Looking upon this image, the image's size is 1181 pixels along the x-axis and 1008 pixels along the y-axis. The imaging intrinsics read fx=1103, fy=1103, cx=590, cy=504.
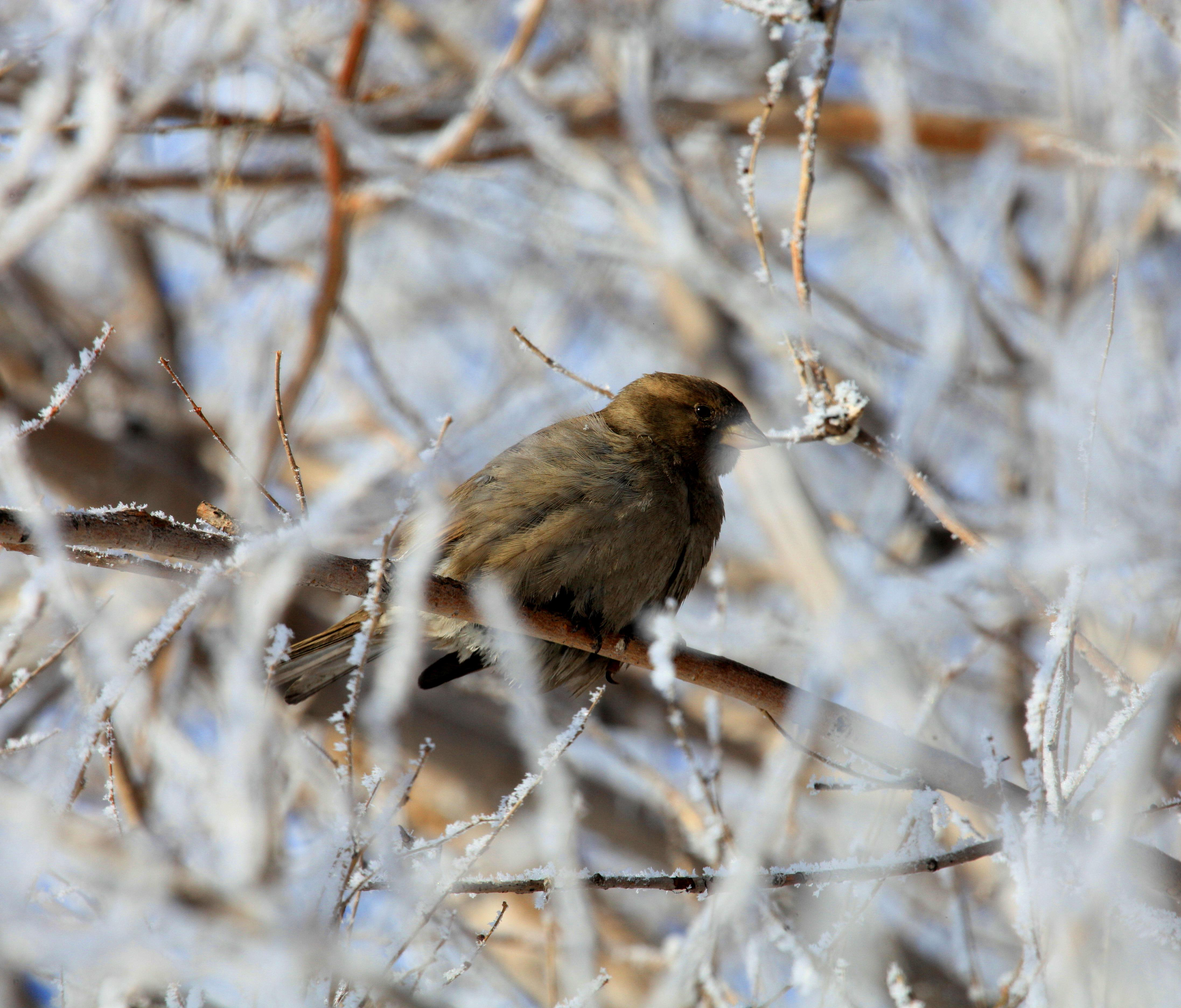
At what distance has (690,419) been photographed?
449 centimetres

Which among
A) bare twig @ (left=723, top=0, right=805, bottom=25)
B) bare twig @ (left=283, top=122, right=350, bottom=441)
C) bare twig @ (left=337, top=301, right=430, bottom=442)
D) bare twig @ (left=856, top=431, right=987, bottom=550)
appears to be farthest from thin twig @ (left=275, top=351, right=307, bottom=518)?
bare twig @ (left=283, top=122, right=350, bottom=441)

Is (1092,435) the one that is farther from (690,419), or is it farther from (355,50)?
(355,50)

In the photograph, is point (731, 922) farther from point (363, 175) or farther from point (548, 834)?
point (363, 175)

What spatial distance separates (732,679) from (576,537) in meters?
0.85

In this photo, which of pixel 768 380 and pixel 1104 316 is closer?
pixel 1104 316

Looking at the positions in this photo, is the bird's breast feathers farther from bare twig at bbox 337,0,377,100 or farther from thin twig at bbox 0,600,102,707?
bare twig at bbox 337,0,377,100

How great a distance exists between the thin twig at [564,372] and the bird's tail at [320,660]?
1.07 meters

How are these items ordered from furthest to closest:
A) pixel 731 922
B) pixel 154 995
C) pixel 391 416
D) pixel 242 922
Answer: pixel 391 416
pixel 731 922
pixel 154 995
pixel 242 922

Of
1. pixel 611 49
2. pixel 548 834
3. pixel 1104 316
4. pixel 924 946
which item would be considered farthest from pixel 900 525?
pixel 548 834

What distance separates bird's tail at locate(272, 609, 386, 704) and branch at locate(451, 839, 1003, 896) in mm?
1409

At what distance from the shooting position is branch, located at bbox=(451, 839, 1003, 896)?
249 centimetres

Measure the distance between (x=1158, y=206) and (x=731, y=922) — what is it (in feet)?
17.5

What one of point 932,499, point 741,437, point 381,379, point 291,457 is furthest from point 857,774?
point 381,379

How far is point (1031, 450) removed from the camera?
599cm
